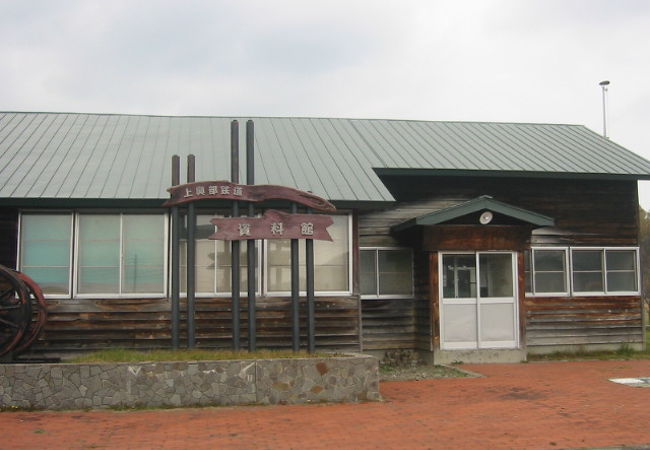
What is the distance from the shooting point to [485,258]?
1556 centimetres

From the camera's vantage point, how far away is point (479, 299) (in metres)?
15.4

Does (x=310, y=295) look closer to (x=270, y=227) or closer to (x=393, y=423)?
(x=270, y=227)

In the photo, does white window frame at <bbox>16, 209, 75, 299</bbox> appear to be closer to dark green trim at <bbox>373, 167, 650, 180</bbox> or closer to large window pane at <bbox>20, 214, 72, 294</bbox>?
large window pane at <bbox>20, 214, 72, 294</bbox>

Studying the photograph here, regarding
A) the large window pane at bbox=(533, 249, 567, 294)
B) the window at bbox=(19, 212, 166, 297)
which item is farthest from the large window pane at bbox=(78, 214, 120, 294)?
the large window pane at bbox=(533, 249, 567, 294)

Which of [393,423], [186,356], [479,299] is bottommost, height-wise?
[393,423]

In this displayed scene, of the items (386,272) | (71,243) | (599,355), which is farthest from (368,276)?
(71,243)

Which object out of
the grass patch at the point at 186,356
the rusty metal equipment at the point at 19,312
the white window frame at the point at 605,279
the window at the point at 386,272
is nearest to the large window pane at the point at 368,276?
the window at the point at 386,272

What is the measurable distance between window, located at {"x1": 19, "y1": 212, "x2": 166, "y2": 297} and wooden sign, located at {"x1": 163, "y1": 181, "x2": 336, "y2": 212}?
199 cm

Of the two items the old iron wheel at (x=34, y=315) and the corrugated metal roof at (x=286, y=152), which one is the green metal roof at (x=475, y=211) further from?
the old iron wheel at (x=34, y=315)

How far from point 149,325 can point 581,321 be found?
31.8ft

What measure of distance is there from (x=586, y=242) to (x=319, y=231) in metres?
7.84

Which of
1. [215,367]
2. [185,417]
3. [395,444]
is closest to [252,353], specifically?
[215,367]

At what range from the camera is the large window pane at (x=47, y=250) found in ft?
44.3

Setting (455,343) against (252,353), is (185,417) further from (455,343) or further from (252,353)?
(455,343)
